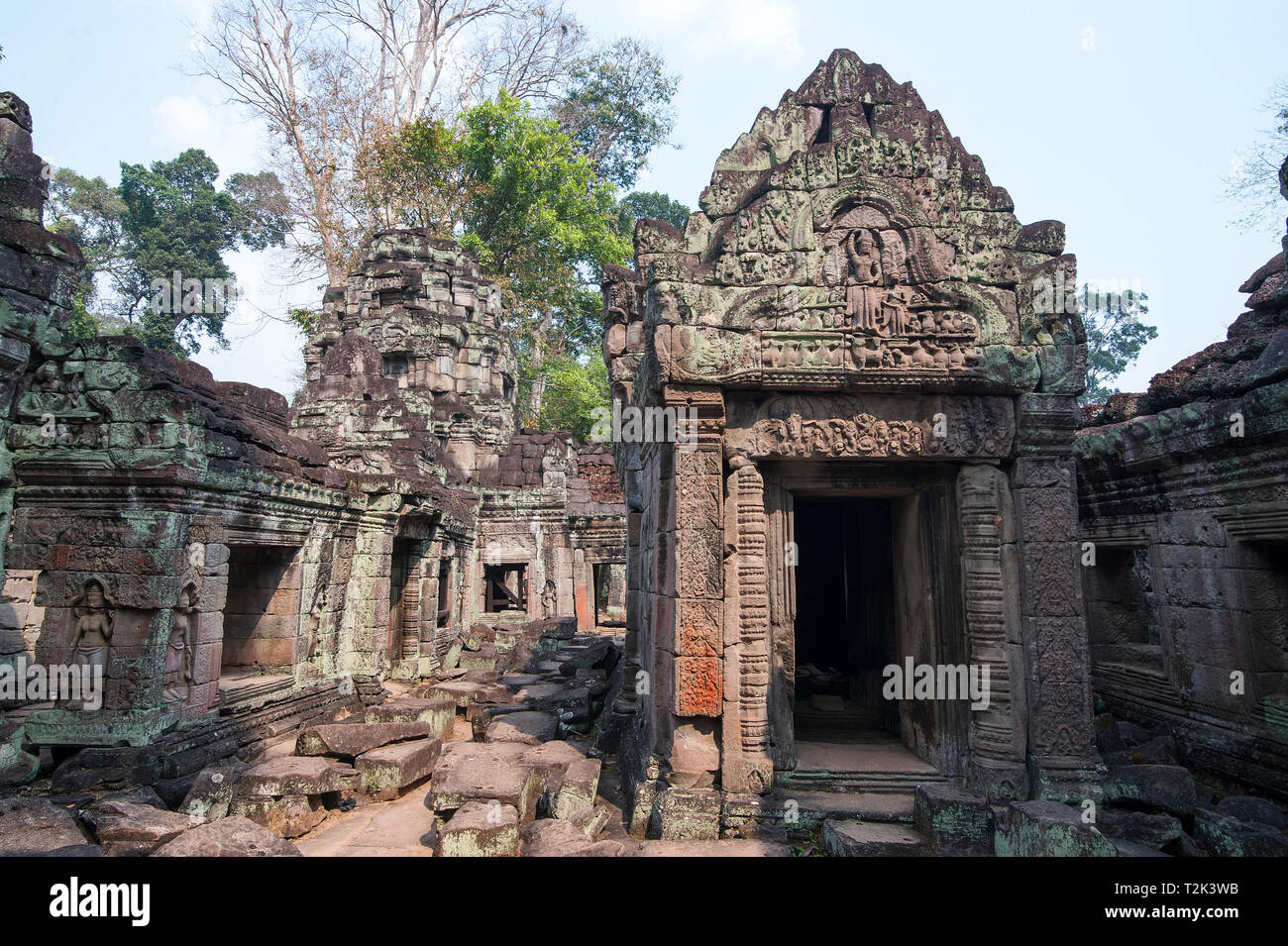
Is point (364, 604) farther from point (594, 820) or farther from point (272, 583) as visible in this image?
point (594, 820)

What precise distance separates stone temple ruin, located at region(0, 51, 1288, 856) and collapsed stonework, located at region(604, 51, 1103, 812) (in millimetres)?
24

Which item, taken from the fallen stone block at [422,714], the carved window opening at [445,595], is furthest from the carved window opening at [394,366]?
the fallen stone block at [422,714]

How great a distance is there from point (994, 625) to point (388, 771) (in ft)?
16.5

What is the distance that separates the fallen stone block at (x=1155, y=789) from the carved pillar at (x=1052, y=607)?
177 mm

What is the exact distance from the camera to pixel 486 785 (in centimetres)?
511

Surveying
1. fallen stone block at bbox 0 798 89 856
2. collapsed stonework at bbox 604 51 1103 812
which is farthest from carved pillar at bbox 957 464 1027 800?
fallen stone block at bbox 0 798 89 856

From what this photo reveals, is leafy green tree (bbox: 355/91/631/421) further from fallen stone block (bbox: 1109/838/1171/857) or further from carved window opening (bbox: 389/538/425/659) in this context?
fallen stone block (bbox: 1109/838/1171/857)

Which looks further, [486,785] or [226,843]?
[486,785]

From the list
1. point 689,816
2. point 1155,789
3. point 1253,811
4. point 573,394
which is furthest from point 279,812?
point 573,394

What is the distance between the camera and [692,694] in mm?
4586

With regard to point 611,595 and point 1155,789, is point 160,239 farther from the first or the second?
point 1155,789

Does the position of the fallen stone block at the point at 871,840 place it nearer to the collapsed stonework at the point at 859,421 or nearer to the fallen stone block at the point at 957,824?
the fallen stone block at the point at 957,824

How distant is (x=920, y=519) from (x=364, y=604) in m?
7.42

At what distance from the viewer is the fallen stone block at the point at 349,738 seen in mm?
6555
